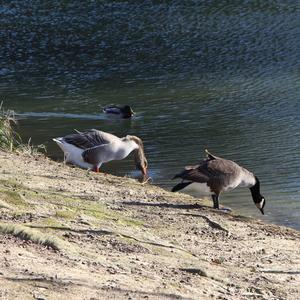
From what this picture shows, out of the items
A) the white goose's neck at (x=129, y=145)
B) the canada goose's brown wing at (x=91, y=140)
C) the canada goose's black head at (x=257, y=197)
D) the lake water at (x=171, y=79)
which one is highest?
the canada goose's brown wing at (x=91, y=140)

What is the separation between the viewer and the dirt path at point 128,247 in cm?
532

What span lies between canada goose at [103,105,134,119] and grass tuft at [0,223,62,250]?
9926 mm

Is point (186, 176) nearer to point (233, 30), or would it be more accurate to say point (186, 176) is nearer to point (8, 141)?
point (8, 141)

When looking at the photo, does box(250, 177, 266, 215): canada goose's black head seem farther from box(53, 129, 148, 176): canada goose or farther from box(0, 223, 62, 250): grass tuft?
box(0, 223, 62, 250): grass tuft

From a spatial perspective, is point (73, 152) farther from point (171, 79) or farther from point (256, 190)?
point (171, 79)

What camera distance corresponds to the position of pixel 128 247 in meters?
6.43

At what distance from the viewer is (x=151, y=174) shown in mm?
11984

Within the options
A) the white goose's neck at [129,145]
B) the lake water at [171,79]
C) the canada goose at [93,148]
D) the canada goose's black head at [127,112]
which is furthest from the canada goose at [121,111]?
the canada goose at [93,148]

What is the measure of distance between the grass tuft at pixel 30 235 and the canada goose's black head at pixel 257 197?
4.09 m

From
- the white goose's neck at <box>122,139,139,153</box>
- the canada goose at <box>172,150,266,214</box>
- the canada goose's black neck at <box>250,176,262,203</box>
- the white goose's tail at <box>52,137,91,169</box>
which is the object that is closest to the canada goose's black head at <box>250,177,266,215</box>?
the canada goose's black neck at <box>250,176,262,203</box>

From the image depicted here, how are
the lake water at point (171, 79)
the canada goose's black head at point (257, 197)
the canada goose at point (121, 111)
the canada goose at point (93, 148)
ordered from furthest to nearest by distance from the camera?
1. the canada goose at point (121, 111)
2. the lake water at point (171, 79)
3. the canada goose at point (93, 148)
4. the canada goose's black head at point (257, 197)

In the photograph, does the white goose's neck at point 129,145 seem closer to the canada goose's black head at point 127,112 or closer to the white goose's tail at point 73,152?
the white goose's tail at point 73,152

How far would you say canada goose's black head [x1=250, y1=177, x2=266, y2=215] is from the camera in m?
9.64

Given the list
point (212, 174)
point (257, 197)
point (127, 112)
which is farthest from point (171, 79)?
point (212, 174)
